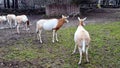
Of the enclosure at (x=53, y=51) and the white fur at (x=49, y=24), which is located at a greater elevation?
the white fur at (x=49, y=24)

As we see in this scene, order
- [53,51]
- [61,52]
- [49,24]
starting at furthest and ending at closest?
[49,24]
[53,51]
[61,52]

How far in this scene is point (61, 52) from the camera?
8.87 meters

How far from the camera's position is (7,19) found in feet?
50.9

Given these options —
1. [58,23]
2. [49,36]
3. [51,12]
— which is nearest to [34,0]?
[51,12]

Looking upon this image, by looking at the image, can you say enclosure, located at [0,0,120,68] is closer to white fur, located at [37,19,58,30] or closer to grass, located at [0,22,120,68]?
grass, located at [0,22,120,68]

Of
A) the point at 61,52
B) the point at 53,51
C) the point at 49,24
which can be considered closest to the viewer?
the point at 61,52

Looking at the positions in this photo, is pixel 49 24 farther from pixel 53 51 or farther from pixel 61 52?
pixel 61 52

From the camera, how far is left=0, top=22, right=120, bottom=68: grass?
7.61 meters

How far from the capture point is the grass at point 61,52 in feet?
25.0

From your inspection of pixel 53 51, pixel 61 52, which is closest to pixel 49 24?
pixel 53 51

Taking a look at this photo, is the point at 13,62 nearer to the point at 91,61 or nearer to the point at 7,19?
the point at 91,61

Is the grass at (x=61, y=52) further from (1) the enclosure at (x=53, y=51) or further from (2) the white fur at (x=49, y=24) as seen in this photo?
(2) the white fur at (x=49, y=24)

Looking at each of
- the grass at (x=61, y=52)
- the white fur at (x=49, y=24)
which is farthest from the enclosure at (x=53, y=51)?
the white fur at (x=49, y=24)

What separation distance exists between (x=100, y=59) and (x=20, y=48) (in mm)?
2744
